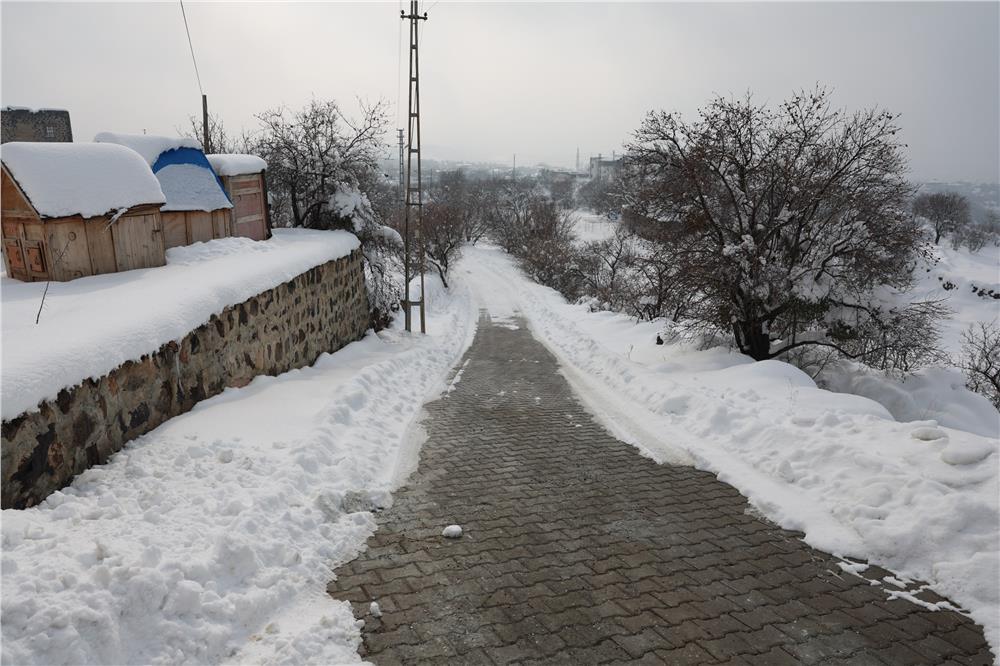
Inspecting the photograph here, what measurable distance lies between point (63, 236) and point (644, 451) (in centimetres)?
825

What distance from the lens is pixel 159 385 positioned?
19.7 feet

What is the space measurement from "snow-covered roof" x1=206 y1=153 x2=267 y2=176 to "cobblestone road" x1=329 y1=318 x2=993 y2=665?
900cm

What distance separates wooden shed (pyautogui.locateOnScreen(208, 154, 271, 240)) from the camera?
12.8 m

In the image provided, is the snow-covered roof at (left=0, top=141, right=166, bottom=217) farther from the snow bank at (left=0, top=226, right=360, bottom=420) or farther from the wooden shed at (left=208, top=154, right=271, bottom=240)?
the wooden shed at (left=208, top=154, right=271, bottom=240)

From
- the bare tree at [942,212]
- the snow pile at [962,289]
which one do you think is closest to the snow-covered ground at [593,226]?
the snow pile at [962,289]

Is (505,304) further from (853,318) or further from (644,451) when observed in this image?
(644,451)

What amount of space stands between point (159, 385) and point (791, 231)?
Answer: 11579 mm

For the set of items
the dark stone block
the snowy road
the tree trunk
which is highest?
the dark stone block

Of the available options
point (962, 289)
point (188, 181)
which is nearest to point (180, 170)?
point (188, 181)

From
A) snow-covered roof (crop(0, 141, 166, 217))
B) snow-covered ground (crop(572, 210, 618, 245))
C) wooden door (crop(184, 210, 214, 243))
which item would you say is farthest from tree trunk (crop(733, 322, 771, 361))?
snow-covered ground (crop(572, 210, 618, 245))

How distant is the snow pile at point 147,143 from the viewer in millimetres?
10938

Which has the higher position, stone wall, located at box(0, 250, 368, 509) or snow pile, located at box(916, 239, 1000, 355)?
stone wall, located at box(0, 250, 368, 509)

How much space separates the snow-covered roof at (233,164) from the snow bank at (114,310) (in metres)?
2.19

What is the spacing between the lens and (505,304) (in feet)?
101
